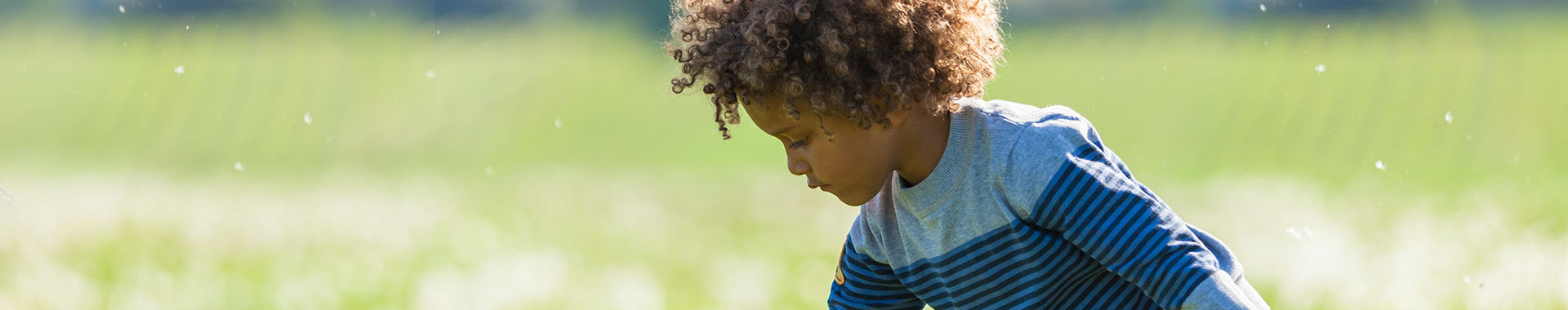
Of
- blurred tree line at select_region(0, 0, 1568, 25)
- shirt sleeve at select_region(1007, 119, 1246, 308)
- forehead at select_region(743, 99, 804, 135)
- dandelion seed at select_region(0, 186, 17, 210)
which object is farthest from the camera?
blurred tree line at select_region(0, 0, 1568, 25)

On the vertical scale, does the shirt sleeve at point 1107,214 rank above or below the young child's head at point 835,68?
below

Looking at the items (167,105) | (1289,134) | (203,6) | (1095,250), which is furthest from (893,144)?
(203,6)

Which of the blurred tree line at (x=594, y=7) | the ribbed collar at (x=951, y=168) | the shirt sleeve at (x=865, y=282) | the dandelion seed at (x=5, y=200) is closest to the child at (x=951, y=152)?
the ribbed collar at (x=951, y=168)

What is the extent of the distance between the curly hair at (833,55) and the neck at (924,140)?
0.12ft

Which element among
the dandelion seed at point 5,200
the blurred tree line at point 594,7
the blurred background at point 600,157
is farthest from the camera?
the blurred tree line at point 594,7

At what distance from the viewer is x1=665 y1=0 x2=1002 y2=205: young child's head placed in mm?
1536

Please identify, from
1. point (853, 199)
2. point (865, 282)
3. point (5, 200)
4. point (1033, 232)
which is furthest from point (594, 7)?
point (1033, 232)

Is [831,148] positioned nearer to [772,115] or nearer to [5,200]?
[772,115]

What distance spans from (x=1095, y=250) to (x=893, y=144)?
0.28 m

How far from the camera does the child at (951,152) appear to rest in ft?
4.92

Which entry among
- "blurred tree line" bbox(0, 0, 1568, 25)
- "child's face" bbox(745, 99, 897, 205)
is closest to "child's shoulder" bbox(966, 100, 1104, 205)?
"child's face" bbox(745, 99, 897, 205)

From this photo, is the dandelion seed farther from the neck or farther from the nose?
the neck

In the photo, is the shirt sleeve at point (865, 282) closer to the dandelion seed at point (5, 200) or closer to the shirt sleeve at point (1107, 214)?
the shirt sleeve at point (1107, 214)

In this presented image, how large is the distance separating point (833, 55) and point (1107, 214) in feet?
1.13
